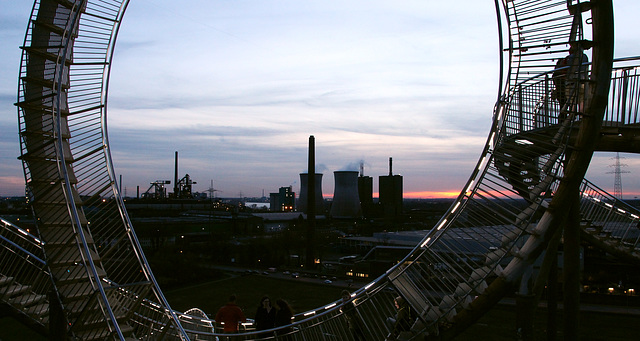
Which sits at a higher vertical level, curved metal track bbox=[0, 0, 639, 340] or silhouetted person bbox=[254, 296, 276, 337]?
curved metal track bbox=[0, 0, 639, 340]

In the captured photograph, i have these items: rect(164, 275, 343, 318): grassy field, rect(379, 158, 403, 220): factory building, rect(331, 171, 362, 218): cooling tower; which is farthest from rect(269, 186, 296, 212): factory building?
rect(164, 275, 343, 318): grassy field

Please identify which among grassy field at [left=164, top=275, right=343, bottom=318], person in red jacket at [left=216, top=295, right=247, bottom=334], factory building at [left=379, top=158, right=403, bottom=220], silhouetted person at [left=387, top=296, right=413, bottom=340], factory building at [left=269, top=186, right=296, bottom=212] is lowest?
factory building at [left=269, top=186, right=296, bottom=212]

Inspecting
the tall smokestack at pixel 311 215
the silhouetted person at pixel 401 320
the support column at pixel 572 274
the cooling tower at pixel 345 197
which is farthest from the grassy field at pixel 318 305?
the cooling tower at pixel 345 197

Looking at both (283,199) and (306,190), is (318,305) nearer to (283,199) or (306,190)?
(306,190)

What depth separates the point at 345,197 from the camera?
245 feet

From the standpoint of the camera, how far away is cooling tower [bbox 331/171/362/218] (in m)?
→ 73.2

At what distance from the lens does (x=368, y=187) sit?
102438 millimetres

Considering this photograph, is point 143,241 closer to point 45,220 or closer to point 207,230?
point 207,230

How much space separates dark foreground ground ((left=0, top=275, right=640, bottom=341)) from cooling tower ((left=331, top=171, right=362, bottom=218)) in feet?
123

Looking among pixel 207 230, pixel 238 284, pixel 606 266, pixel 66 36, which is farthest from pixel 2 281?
pixel 207 230

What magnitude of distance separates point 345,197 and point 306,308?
158 feet

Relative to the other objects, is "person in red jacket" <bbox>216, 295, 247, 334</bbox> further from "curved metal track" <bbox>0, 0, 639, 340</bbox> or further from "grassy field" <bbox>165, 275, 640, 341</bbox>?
"grassy field" <bbox>165, 275, 640, 341</bbox>

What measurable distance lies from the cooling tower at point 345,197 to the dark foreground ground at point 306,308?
3761 cm

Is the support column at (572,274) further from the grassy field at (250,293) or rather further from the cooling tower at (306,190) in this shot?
the cooling tower at (306,190)
